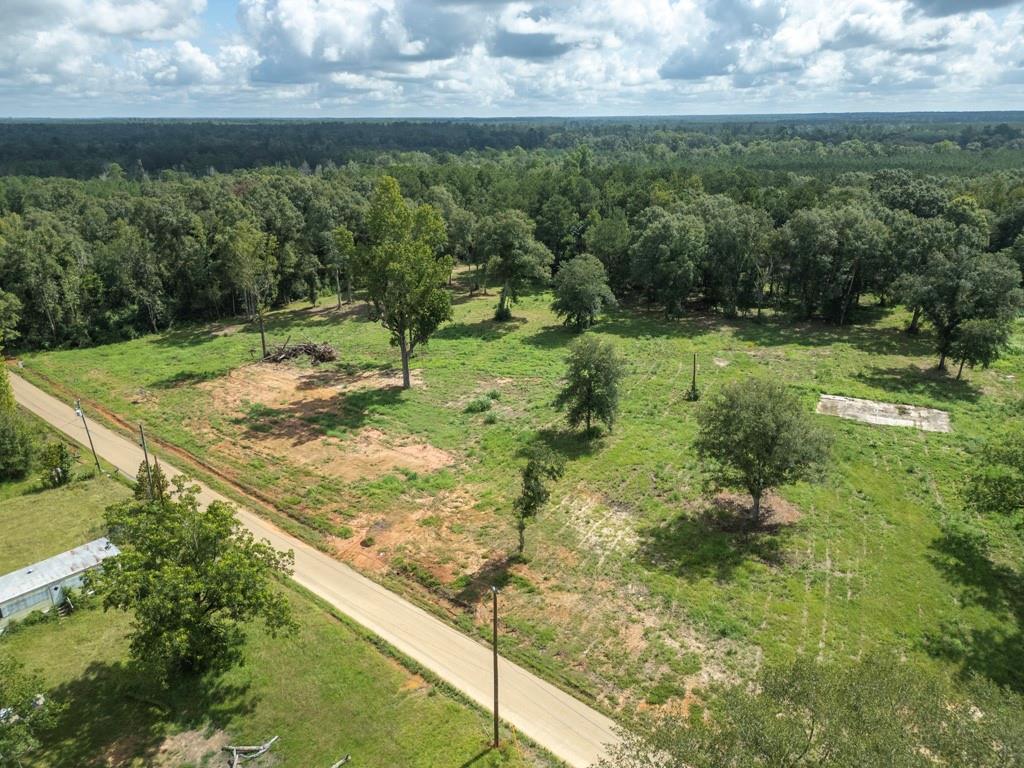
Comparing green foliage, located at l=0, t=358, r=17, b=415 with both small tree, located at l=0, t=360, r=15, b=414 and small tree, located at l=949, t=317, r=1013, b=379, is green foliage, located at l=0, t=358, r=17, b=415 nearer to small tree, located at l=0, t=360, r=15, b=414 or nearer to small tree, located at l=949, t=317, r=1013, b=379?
small tree, located at l=0, t=360, r=15, b=414

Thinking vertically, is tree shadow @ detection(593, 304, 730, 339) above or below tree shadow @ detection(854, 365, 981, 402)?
below

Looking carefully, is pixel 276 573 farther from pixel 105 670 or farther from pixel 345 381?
pixel 345 381

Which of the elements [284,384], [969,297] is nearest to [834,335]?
[969,297]

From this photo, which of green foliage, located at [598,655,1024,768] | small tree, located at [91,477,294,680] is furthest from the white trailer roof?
green foliage, located at [598,655,1024,768]

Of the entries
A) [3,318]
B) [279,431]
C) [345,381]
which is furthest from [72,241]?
[279,431]

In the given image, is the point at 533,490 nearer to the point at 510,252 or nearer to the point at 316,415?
the point at 316,415

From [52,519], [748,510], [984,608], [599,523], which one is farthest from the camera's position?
[52,519]
